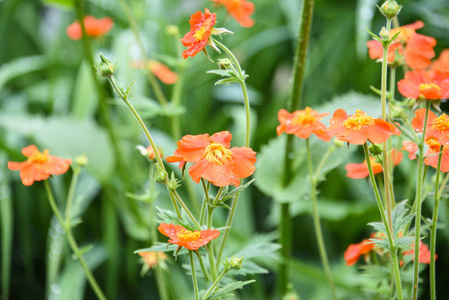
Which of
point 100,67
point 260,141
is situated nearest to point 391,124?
point 100,67

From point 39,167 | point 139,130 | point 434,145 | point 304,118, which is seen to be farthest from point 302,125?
point 139,130

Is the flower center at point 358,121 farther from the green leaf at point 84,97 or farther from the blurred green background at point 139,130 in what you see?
the green leaf at point 84,97

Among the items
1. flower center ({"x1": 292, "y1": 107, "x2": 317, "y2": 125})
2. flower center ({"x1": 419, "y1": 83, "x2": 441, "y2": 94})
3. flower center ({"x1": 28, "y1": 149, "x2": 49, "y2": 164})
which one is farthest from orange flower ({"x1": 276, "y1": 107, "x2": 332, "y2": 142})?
flower center ({"x1": 28, "y1": 149, "x2": 49, "y2": 164})

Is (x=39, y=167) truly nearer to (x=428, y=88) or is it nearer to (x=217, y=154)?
(x=217, y=154)

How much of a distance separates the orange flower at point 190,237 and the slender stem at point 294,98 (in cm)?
25

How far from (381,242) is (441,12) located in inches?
35.1

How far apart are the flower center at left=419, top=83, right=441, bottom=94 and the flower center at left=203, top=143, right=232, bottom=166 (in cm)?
14

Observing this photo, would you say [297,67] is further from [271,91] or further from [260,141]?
[271,91]

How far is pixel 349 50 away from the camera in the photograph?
1.16 meters

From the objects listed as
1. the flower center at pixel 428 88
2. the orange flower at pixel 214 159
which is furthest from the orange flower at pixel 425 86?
the orange flower at pixel 214 159

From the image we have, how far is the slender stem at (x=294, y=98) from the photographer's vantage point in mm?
562

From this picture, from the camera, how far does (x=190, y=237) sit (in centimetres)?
36

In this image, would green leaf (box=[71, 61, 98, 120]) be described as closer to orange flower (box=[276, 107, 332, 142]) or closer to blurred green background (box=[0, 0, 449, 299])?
blurred green background (box=[0, 0, 449, 299])

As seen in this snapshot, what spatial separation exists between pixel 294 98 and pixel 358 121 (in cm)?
23
